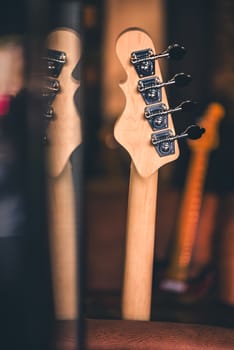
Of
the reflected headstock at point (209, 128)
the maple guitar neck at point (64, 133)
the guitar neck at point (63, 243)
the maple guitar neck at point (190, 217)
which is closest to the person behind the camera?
the guitar neck at point (63, 243)

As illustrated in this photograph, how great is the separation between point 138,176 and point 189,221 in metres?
1.48

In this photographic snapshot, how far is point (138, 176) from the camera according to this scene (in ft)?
7.74

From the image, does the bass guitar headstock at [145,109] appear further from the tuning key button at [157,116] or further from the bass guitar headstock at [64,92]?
the bass guitar headstock at [64,92]

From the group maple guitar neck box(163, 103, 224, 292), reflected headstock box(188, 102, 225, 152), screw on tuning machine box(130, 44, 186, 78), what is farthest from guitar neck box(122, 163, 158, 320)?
maple guitar neck box(163, 103, 224, 292)

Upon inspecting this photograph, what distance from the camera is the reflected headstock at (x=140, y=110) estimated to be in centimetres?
223

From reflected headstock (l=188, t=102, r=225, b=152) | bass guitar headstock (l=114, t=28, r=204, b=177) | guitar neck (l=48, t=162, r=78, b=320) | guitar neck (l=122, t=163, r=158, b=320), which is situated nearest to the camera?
guitar neck (l=48, t=162, r=78, b=320)

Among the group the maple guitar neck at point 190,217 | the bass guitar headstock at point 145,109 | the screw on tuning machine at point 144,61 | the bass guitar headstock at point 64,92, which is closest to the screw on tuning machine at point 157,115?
the bass guitar headstock at point 145,109

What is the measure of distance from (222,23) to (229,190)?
46.4 inches

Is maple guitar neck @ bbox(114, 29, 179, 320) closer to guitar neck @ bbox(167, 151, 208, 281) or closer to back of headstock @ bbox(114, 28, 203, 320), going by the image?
back of headstock @ bbox(114, 28, 203, 320)

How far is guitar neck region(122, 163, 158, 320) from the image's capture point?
237cm

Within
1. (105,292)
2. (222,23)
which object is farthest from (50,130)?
(222,23)

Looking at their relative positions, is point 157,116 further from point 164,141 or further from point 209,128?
point 209,128

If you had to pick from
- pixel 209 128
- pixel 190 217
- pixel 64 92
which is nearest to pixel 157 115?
pixel 64 92

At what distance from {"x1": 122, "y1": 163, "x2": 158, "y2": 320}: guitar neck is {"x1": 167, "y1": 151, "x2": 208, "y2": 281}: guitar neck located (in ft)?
4.13
